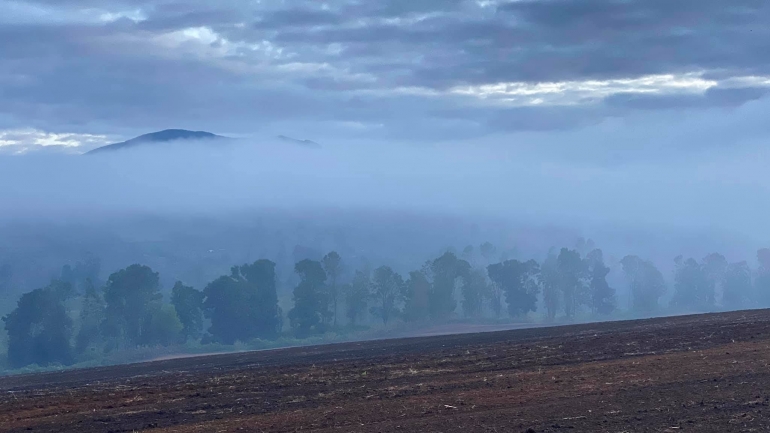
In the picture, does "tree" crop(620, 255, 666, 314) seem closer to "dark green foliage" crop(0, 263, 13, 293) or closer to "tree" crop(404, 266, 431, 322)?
"tree" crop(404, 266, 431, 322)

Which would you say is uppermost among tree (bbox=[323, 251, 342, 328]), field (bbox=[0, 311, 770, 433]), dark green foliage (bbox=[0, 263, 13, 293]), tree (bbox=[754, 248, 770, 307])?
dark green foliage (bbox=[0, 263, 13, 293])

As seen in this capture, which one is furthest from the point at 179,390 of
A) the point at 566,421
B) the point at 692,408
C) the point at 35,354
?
the point at 35,354

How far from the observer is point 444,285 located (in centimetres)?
13238

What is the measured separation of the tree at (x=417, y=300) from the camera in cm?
12738

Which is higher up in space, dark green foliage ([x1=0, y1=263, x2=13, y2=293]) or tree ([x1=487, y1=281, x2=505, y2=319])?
dark green foliage ([x1=0, y1=263, x2=13, y2=293])

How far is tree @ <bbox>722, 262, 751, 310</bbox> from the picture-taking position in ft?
471

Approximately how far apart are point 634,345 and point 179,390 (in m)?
17.0

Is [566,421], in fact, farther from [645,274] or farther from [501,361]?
[645,274]

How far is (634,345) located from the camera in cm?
3219

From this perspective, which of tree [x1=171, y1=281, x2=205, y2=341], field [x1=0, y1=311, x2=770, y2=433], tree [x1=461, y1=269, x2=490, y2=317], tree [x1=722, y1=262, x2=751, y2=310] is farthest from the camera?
tree [x1=722, y1=262, x2=751, y2=310]

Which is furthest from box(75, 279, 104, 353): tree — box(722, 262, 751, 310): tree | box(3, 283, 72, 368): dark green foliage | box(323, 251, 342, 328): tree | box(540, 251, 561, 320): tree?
box(722, 262, 751, 310): tree

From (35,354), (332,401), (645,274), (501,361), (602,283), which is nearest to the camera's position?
(332,401)

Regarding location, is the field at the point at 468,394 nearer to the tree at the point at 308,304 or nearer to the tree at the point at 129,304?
the tree at the point at 129,304

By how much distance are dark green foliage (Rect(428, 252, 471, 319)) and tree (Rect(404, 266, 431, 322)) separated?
1402mm
